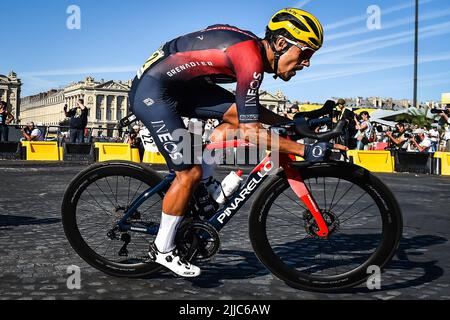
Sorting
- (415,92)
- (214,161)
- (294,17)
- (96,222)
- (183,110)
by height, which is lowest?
(96,222)

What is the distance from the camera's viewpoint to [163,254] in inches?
136

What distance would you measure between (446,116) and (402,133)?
7.31 ft

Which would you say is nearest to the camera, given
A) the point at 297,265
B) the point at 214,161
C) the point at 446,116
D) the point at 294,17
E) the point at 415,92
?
the point at 294,17

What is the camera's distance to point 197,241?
135 inches

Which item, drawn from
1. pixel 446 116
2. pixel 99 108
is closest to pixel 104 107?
pixel 99 108

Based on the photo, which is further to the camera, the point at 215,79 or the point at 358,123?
the point at 358,123

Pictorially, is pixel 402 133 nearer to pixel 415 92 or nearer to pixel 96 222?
pixel 415 92

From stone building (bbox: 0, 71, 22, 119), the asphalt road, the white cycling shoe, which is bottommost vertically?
the asphalt road

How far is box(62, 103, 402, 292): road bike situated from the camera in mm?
3291

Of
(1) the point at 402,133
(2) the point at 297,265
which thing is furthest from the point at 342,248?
(1) the point at 402,133

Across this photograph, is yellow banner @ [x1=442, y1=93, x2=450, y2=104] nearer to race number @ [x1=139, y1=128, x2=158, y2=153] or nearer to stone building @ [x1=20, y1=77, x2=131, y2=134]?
race number @ [x1=139, y1=128, x2=158, y2=153]

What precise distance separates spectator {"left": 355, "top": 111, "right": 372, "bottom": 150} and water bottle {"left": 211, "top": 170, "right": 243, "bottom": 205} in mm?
15311

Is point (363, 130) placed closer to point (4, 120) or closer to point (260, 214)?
point (4, 120)

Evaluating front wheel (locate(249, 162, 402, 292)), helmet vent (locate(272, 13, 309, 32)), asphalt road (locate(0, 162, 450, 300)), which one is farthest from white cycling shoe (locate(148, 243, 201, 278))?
helmet vent (locate(272, 13, 309, 32))
